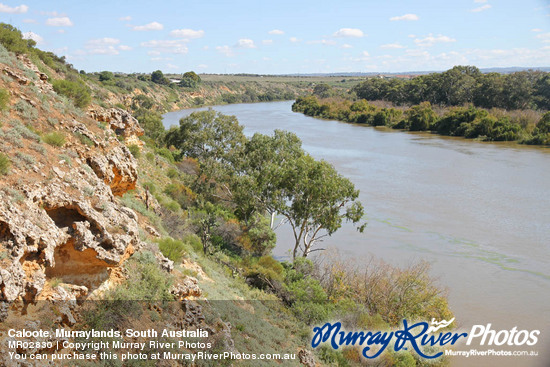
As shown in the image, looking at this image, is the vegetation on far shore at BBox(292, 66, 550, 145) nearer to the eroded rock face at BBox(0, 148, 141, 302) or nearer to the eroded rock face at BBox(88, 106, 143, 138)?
the eroded rock face at BBox(88, 106, 143, 138)

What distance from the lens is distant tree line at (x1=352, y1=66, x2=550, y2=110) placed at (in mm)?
65125

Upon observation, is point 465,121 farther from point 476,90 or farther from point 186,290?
point 186,290

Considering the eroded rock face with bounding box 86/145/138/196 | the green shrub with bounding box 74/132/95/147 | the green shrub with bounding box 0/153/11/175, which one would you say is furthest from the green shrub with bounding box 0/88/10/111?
the green shrub with bounding box 0/153/11/175

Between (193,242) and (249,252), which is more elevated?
(193,242)

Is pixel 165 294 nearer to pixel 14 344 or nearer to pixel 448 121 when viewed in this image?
pixel 14 344

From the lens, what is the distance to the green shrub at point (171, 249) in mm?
11016

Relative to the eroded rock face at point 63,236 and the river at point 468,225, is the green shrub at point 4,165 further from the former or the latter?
the river at point 468,225

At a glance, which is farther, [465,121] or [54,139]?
[465,121]

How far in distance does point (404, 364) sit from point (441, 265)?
8479mm

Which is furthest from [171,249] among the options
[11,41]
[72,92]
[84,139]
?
[11,41]

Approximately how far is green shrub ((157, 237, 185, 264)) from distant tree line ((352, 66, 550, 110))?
66953 mm

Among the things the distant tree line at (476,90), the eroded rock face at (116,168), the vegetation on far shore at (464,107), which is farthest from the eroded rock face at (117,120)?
the distant tree line at (476,90)

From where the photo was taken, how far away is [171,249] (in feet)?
37.0

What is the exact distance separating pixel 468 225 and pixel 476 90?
56.1 meters
